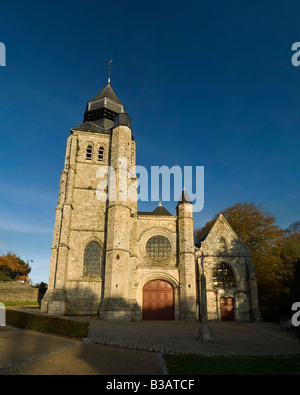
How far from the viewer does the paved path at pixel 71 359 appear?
20.1 ft

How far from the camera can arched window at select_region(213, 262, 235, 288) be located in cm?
2200

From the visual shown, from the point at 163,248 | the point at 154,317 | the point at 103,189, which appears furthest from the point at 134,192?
the point at 154,317

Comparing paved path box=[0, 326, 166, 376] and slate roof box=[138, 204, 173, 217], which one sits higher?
slate roof box=[138, 204, 173, 217]

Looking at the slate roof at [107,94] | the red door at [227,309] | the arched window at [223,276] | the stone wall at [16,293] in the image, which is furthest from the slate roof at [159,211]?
the stone wall at [16,293]

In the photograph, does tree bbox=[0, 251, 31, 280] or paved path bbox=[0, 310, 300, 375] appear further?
tree bbox=[0, 251, 31, 280]

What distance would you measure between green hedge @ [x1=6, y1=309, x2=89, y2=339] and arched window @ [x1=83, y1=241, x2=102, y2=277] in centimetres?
732

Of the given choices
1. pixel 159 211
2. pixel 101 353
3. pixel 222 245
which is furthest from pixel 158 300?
pixel 101 353

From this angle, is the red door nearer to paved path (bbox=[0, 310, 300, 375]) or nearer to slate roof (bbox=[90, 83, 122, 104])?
paved path (bbox=[0, 310, 300, 375])

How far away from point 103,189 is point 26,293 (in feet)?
62.2

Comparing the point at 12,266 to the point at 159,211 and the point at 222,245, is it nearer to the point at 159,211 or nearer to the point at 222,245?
the point at 159,211

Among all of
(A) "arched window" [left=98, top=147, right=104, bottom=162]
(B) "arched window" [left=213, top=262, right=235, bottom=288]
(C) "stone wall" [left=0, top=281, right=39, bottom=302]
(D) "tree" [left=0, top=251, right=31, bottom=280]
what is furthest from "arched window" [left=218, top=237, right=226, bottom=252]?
(D) "tree" [left=0, top=251, right=31, bottom=280]

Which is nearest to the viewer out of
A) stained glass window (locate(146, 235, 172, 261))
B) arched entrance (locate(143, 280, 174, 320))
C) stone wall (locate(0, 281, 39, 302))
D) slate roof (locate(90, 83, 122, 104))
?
arched entrance (locate(143, 280, 174, 320))

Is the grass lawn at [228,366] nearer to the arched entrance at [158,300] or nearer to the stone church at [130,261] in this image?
the stone church at [130,261]
